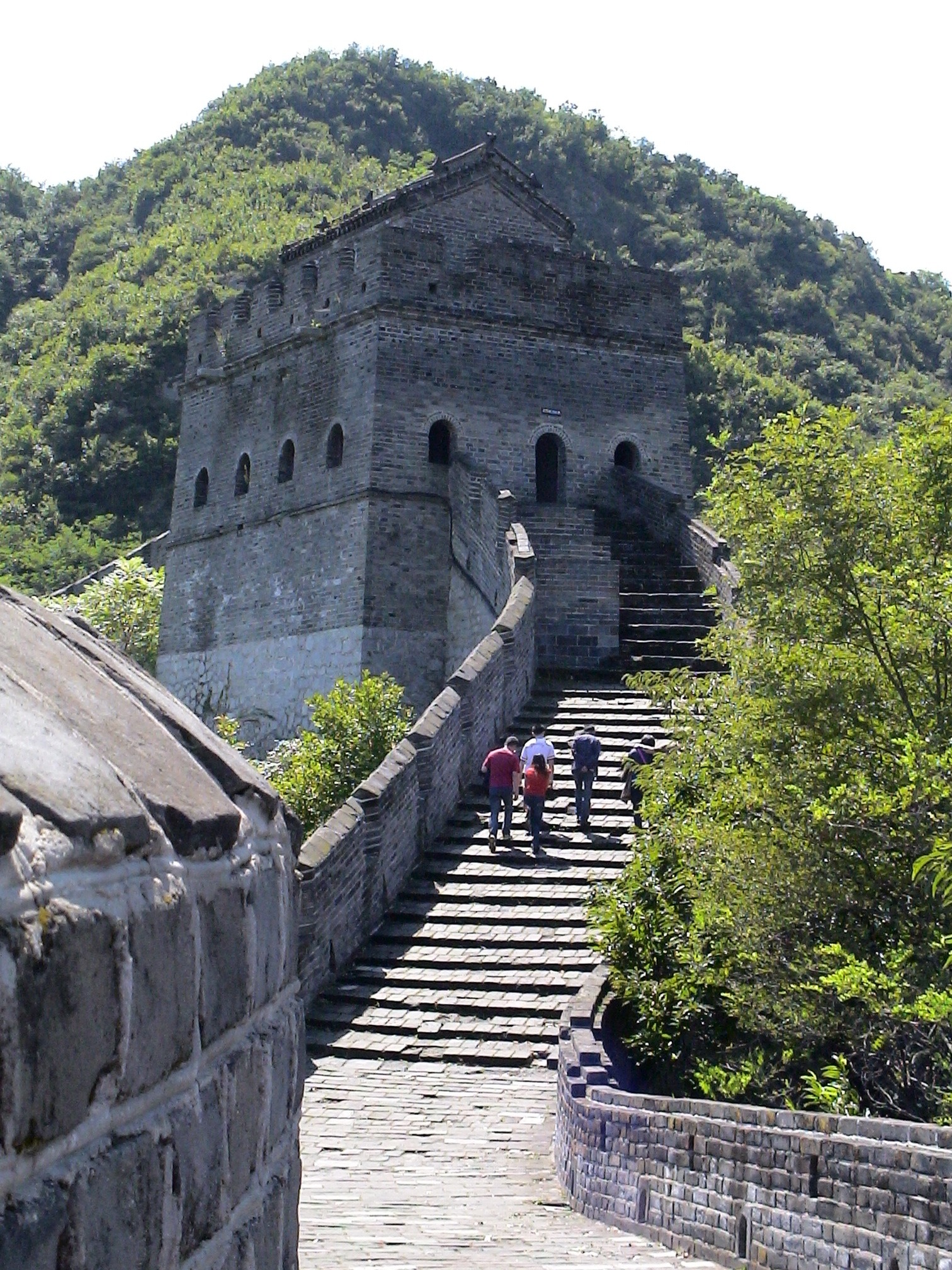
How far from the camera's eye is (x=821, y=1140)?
651 centimetres

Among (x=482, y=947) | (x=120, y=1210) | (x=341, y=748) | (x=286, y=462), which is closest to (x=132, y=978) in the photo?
(x=120, y=1210)

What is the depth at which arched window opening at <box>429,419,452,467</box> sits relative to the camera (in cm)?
2738

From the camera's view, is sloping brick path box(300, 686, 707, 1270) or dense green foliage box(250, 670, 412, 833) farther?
dense green foliage box(250, 670, 412, 833)

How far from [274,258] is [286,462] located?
34.2 m

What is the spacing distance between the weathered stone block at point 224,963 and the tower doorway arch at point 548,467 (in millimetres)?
25465

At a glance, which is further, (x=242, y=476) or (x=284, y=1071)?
(x=242, y=476)

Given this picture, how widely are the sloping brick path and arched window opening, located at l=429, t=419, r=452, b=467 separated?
7404mm

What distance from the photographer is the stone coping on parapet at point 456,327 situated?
2727 cm

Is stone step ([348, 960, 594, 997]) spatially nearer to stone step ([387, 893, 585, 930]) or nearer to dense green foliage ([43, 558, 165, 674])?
stone step ([387, 893, 585, 930])

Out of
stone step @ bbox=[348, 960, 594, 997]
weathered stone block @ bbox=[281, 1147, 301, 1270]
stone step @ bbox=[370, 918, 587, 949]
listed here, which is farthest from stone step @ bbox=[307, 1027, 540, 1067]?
weathered stone block @ bbox=[281, 1147, 301, 1270]

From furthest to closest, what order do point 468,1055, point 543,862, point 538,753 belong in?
1. point 538,753
2. point 543,862
3. point 468,1055

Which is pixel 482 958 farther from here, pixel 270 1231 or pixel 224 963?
pixel 224 963

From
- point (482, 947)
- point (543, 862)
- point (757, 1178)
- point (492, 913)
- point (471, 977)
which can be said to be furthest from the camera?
point (543, 862)

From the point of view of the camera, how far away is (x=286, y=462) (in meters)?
29.5
